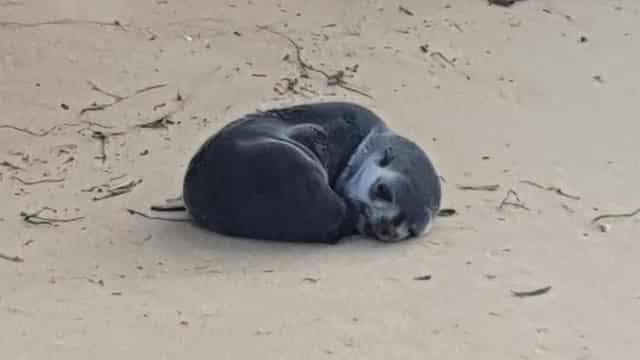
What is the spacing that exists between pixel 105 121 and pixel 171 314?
6.39 ft

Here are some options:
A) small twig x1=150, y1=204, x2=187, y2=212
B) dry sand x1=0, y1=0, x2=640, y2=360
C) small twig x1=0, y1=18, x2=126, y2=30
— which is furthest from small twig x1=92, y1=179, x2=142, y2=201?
small twig x1=0, y1=18, x2=126, y2=30

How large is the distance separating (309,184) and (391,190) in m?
0.27

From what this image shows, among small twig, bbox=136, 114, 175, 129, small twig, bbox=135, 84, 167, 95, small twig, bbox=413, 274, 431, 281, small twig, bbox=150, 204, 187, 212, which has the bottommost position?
small twig, bbox=135, 84, 167, 95

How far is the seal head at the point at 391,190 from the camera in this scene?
459 centimetres

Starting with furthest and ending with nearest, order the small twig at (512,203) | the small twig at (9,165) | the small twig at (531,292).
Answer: the small twig at (9,165)
the small twig at (512,203)
the small twig at (531,292)

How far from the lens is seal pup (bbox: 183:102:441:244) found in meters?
4.54

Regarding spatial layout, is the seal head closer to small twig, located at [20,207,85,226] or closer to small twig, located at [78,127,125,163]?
small twig, located at [20,207,85,226]

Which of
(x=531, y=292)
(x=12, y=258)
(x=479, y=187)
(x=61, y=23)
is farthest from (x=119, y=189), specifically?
(x=61, y=23)

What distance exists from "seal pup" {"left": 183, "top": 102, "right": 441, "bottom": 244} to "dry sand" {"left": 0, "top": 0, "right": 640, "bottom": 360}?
0.21 ft

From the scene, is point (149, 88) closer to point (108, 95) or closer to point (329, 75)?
point (108, 95)

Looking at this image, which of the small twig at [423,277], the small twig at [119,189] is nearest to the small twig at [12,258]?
the small twig at [119,189]

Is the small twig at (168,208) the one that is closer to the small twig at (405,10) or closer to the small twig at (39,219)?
the small twig at (39,219)

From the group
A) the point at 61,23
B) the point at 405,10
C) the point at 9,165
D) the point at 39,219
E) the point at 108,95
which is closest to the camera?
the point at 39,219

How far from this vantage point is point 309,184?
4.55 meters
